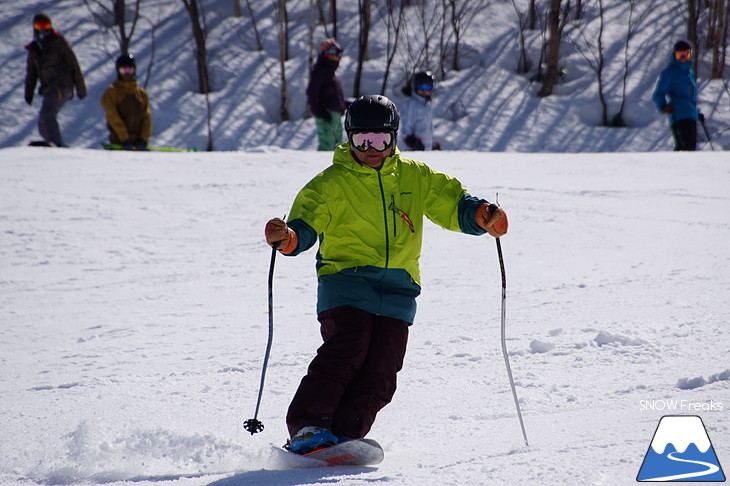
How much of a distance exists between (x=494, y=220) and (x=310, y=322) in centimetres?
203

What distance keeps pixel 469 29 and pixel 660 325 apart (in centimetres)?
1805

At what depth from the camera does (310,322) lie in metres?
4.66

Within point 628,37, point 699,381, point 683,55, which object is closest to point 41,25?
point 683,55

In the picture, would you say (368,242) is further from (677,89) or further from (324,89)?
(677,89)

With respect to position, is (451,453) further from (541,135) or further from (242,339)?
(541,135)

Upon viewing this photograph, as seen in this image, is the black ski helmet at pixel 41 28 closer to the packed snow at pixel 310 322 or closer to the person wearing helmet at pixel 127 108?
the person wearing helmet at pixel 127 108

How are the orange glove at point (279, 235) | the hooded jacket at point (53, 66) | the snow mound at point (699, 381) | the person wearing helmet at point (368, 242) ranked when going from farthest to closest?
the hooded jacket at point (53, 66)
the snow mound at point (699, 381)
the person wearing helmet at point (368, 242)
the orange glove at point (279, 235)

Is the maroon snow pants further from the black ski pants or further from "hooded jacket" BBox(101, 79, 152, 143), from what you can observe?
the black ski pants

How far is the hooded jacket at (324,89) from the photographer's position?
10195 millimetres

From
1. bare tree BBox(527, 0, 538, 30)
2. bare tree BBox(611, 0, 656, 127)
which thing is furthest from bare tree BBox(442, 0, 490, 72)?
bare tree BBox(611, 0, 656, 127)

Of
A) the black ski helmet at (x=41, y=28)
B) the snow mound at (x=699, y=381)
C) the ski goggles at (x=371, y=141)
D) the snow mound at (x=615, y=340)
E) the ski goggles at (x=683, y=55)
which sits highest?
the black ski helmet at (x=41, y=28)

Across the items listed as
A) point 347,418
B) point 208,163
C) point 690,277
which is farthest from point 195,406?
point 208,163

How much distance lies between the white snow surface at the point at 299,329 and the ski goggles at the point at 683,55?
2.04 metres

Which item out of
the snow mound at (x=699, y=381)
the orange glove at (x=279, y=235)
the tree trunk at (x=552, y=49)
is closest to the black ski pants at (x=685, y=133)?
the tree trunk at (x=552, y=49)
